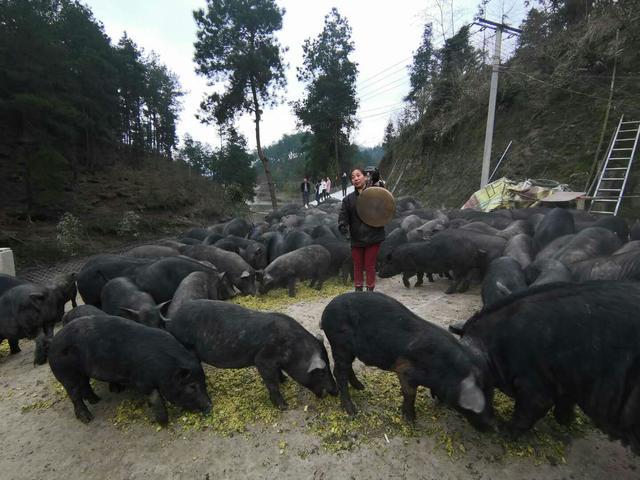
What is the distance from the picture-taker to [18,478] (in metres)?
3.28

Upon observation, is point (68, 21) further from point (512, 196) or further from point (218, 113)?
point (512, 196)

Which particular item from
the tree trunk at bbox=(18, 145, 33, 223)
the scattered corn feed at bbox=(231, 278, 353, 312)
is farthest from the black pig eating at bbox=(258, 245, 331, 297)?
the tree trunk at bbox=(18, 145, 33, 223)

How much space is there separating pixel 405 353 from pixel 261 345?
1576 millimetres

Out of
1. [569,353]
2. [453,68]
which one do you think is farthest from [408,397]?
[453,68]

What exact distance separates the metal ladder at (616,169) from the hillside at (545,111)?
381 mm

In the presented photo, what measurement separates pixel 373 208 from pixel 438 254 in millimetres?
2261

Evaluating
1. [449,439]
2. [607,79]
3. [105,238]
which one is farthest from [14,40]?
[607,79]

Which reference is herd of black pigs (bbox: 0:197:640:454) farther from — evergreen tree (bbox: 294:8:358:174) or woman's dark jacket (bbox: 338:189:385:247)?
evergreen tree (bbox: 294:8:358:174)

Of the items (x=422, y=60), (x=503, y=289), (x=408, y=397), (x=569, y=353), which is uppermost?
(x=422, y=60)

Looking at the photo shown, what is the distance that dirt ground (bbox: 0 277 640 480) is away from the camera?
9.56 feet

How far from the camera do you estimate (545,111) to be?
56.7 ft

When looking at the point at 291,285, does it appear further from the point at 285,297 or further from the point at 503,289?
the point at 503,289

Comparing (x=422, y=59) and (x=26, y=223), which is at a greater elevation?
(x=422, y=59)

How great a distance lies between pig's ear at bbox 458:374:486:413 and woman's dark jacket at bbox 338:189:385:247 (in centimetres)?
340
